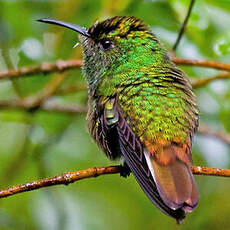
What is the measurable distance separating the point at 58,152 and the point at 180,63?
75.5 inches

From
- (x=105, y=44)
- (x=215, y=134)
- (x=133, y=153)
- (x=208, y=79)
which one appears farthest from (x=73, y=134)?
(x=133, y=153)

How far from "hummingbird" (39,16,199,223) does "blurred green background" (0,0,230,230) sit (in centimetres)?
57

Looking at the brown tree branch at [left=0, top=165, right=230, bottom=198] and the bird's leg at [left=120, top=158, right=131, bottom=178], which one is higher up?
the brown tree branch at [left=0, top=165, right=230, bottom=198]

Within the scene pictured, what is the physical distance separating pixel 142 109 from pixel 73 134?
237 cm

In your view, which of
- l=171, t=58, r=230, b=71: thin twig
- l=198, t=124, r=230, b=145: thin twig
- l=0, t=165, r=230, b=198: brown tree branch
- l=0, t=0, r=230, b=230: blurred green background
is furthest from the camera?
l=198, t=124, r=230, b=145: thin twig

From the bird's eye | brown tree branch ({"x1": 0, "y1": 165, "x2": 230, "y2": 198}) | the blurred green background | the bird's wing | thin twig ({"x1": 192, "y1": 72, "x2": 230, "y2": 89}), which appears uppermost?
brown tree branch ({"x1": 0, "y1": 165, "x2": 230, "y2": 198})

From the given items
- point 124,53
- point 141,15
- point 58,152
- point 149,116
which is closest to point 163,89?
point 149,116

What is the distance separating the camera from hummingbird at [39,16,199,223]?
3.01 meters

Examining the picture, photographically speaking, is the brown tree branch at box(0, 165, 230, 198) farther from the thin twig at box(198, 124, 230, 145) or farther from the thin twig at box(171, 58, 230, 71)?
the thin twig at box(198, 124, 230, 145)

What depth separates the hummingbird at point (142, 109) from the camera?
301 cm

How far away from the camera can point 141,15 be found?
4855 millimetres

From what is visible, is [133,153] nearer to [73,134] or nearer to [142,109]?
[142,109]

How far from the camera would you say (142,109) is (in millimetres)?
3408

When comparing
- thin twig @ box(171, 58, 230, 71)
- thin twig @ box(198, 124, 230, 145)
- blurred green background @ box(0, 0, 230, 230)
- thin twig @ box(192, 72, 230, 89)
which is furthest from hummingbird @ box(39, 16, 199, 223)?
thin twig @ box(198, 124, 230, 145)
